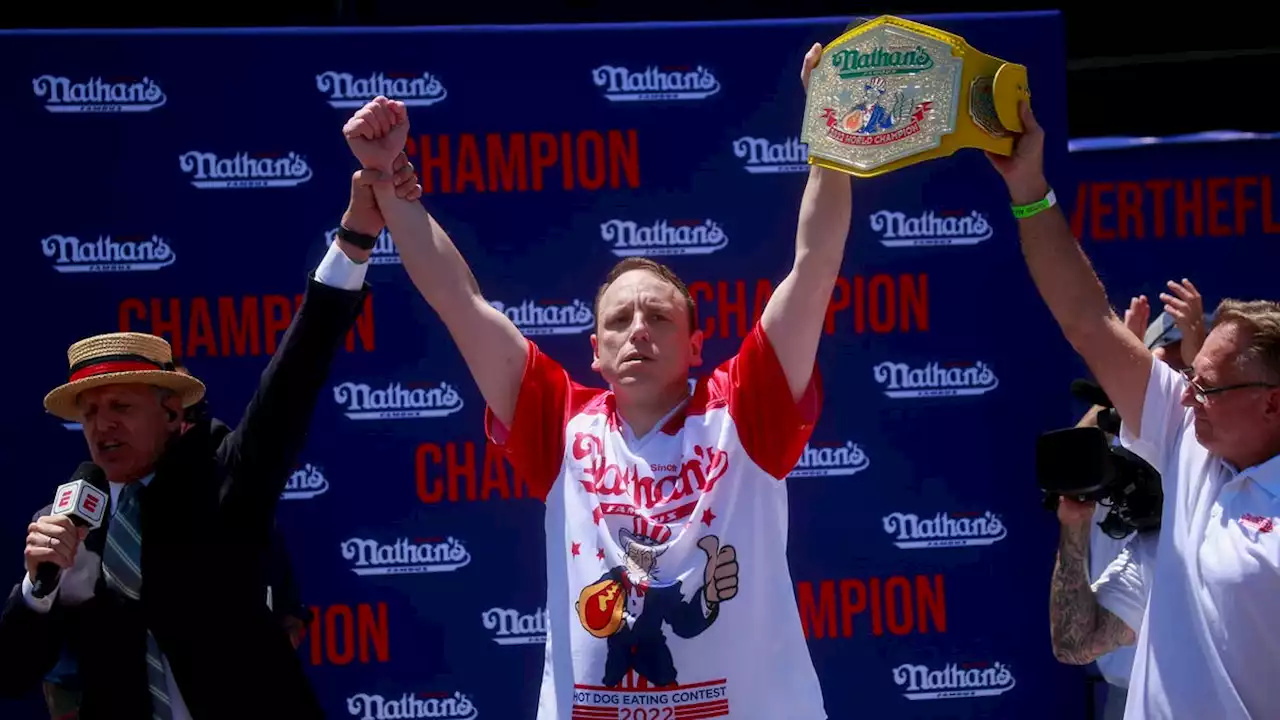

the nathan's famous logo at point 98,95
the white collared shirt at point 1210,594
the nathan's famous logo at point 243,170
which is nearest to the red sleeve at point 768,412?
the white collared shirt at point 1210,594

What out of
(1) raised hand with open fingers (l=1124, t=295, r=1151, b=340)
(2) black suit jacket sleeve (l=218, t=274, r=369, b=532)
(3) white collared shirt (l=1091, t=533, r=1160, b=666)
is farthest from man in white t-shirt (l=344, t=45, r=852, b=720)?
(3) white collared shirt (l=1091, t=533, r=1160, b=666)

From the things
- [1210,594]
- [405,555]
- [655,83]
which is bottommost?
[405,555]

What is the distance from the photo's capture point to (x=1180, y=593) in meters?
2.44

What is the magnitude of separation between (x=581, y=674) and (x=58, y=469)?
2.31 m

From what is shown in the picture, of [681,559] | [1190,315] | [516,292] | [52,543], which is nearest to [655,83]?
[516,292]

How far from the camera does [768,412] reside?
2551 mm

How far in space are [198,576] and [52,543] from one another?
321mm

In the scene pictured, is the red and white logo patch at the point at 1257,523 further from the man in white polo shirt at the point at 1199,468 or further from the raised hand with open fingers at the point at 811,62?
the raised hand with open fingers at the point at 811,62

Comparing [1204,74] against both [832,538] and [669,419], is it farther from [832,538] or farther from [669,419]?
[669,419]

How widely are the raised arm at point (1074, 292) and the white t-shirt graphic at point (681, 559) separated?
18.8 inches

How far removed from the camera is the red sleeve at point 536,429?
264 centimetres

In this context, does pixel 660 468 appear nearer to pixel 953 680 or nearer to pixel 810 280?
pixel 810 280

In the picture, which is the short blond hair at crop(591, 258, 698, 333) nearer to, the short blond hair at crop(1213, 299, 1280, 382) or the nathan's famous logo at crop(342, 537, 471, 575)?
the short blond hair at crop(1213, 299, 1280, 382)

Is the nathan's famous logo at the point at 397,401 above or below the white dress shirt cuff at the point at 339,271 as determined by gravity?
below
